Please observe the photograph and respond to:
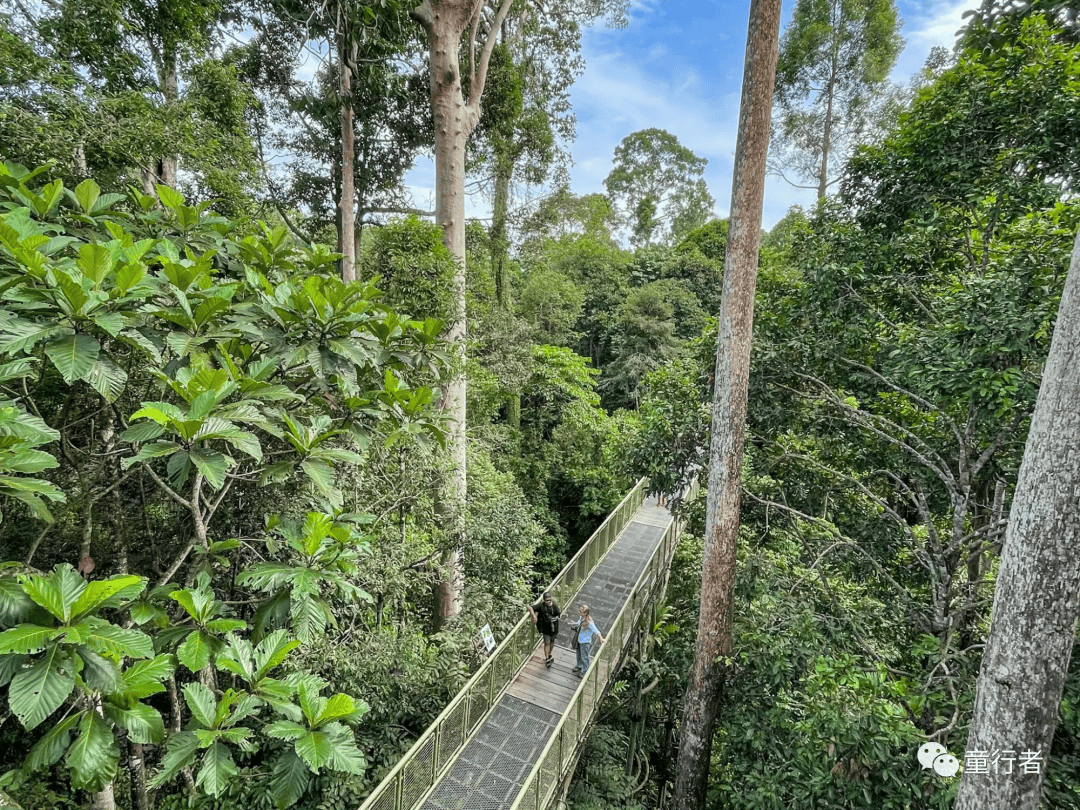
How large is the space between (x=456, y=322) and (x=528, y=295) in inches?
402

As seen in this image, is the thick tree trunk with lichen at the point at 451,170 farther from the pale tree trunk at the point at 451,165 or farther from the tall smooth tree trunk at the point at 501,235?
the tall smooth tree trunk at the point at 501,235

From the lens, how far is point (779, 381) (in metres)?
5.61

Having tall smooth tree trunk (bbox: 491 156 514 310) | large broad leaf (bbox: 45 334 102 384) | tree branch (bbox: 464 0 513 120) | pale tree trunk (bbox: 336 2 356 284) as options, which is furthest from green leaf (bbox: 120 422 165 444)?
tall smooth tree trunk (bbox: 491 156 514 310)

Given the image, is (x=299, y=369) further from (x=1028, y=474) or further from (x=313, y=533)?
(x=1028, y=474)

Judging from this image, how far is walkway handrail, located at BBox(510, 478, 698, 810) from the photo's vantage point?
491 centimetres

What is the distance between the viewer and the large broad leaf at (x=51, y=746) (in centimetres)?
168

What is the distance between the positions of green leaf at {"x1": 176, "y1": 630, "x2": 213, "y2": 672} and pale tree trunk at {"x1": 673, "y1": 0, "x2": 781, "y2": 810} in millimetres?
4291

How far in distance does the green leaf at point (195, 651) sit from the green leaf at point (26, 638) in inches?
19.3

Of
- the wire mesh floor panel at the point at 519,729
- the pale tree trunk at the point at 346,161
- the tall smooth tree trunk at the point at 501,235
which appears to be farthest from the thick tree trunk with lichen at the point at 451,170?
the tall smooth tree trunk at the point at 501,235

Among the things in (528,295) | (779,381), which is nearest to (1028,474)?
(779,381)

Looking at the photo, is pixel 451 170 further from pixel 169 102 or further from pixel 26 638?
pixel 26 638

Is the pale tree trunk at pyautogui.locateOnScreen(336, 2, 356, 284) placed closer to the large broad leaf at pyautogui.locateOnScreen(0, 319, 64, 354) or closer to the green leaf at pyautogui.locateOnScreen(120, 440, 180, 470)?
the large broad leaf at pyautogui.locateOnScreen(0, 319, 64, 354)

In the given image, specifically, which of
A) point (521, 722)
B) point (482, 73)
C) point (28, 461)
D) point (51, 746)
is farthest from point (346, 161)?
point (521, 722)

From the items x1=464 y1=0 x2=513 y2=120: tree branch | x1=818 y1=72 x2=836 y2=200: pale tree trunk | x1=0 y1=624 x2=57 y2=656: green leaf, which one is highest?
x1=818 y1=72 x2=836 y2=200: pale tree trunk
